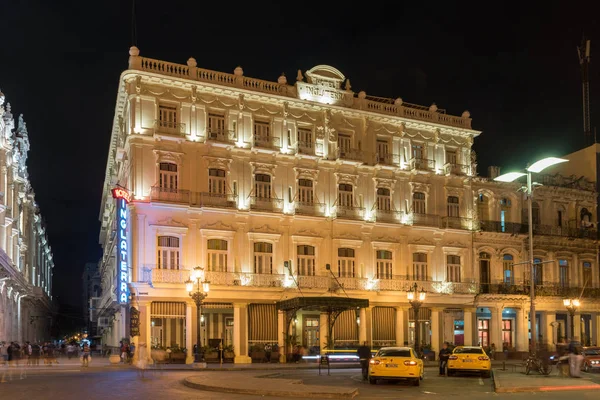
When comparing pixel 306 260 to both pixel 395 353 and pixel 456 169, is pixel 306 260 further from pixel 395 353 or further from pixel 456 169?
pixel 395 353

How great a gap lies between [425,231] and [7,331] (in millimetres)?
31252

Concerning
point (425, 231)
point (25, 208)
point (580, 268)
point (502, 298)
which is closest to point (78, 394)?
point (425, 231)

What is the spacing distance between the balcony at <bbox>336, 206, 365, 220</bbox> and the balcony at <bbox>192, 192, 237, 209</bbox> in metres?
6.87

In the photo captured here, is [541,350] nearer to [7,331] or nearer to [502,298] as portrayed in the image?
[502,298]

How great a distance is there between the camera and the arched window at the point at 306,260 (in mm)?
44156

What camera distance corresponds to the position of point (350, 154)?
152 feet

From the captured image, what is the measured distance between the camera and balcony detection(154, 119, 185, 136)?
40688 millimetres

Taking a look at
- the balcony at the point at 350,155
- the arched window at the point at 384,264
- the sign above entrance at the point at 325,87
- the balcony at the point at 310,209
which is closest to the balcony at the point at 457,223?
the arched window at the point at 384,264

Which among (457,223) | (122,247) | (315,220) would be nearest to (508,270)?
(457,223)

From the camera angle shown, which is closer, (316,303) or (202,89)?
(316,303)

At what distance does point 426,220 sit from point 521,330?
35.5 ft

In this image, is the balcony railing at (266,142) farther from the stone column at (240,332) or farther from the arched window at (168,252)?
the stone column at (240,332)

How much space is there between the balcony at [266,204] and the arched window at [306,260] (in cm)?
286

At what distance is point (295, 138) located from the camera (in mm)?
44656
